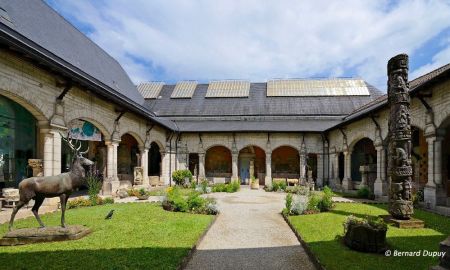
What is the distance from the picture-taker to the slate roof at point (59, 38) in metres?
12.5

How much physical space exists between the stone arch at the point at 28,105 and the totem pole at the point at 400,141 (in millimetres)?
11216

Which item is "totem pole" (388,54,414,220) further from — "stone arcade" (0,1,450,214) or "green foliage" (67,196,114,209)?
"green foliage" (67,196,114,209)

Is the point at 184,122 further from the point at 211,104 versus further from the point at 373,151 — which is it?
the point at 373,151

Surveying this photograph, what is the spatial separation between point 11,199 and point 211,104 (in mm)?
19307

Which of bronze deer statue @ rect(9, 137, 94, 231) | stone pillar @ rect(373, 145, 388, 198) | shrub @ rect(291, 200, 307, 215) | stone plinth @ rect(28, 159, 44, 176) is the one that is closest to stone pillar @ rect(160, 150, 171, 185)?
stone plinth @ rect(28, 159, 44, 176)

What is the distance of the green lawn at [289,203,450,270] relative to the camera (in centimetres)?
498

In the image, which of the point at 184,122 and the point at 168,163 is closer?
the point at 168,163

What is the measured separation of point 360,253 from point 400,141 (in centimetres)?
410

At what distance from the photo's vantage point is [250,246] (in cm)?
637

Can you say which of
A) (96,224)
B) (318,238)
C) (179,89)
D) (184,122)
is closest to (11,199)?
(96,224)

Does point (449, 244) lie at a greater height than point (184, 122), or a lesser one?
lesser

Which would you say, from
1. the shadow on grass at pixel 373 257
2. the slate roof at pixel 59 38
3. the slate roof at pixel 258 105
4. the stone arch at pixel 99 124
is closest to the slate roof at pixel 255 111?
the slate roof at pixel 258 105

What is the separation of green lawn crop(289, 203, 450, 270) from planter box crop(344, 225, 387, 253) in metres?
0.16

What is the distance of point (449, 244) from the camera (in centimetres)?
363
